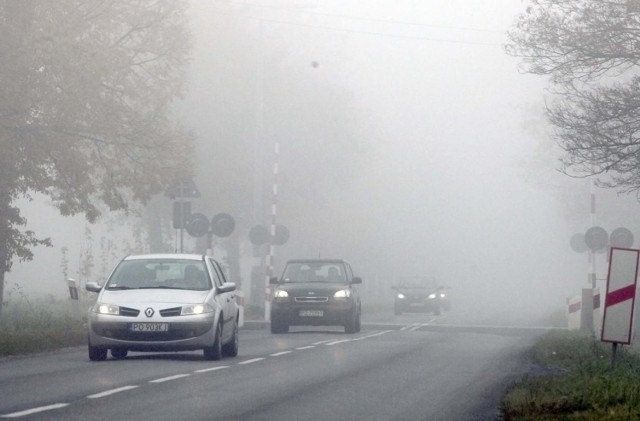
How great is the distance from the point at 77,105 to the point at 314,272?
8872 millimetres

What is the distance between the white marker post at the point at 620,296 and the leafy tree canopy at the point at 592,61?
451 cm

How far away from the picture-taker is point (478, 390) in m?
15.6

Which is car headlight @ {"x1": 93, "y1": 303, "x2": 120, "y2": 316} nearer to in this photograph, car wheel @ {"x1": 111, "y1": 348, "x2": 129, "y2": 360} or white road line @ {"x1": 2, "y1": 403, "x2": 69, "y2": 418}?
car wheel @ {"x1": 111, "y1": 348, "x2": 129, "y2": 360}

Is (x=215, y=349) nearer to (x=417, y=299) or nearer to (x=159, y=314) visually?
(x=159, y=314)

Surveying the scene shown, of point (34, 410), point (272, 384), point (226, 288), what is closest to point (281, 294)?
point (226, 288)

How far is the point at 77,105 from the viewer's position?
27.4 m

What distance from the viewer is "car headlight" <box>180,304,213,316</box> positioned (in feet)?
67.1

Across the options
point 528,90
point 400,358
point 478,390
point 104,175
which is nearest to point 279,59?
point 528,90

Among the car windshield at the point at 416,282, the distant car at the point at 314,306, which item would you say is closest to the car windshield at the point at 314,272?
the distant car at the point at 314,306

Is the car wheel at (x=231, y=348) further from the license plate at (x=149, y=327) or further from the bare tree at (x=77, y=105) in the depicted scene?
the bare tree at (x=77, y=105)

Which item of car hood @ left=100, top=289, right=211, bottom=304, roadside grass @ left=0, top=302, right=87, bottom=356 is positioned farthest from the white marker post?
roadside grass @ left=0, top=302, right=87, bottom=356

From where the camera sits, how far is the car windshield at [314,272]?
33969 mm

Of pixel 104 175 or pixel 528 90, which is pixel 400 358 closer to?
pixel 104 175

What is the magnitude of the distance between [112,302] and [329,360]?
3217 mm
